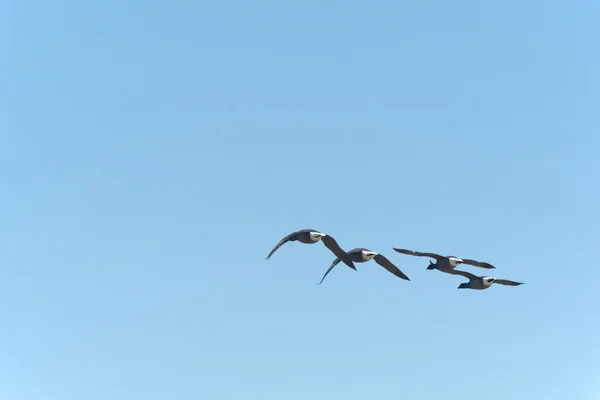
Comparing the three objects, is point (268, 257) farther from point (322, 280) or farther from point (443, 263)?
point (443, 263)

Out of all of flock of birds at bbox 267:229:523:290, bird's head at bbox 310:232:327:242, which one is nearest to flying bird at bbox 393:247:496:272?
flock of birds at bbox 267:229:523:290

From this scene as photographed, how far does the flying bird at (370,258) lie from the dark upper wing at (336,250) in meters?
0.35

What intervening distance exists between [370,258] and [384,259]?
409 cm

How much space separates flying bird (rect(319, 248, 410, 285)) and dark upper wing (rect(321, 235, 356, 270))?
350mm

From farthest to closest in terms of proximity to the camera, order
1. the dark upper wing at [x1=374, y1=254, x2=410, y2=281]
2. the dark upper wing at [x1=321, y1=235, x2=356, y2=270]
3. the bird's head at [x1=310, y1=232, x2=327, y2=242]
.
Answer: the dark upper wing at [x1=374, y1=254, x2=410, y2=281] → the dark upper wing at [x1=321, y1=235, x2=356, y2=270] → the bird's head at [x1=310, y1=232, x2=327, y2=242]

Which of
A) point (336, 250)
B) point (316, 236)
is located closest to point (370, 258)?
point (336, 250)

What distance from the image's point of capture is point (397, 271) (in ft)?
266

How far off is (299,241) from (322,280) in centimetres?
345

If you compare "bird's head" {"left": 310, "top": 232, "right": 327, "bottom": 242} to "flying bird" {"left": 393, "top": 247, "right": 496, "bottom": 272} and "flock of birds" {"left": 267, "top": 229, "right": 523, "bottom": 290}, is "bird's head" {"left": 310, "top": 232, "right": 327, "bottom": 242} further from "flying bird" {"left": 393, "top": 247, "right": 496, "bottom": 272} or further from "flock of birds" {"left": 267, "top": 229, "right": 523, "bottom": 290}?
"flying bird" {"left": 393, "top": 247, "right": 496, "bottom": 272}

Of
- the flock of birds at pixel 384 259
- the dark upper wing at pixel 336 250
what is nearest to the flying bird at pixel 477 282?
the flock of birds at pixel 384 259

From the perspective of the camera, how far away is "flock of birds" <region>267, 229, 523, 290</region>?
7281cm

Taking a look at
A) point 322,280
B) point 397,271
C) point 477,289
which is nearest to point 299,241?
point 322,280

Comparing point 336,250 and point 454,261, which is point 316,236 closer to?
point 336,250

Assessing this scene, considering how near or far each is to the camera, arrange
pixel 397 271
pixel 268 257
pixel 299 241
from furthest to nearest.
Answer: pixel 397 271
pixel 299 241
pixel 268 257
